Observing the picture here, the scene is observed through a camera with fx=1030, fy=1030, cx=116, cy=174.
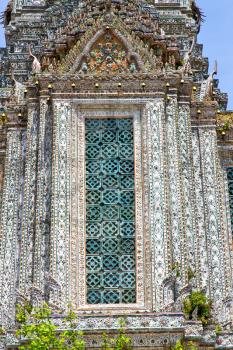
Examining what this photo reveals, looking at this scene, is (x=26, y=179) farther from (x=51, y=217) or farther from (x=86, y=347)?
(x=86, y=347)

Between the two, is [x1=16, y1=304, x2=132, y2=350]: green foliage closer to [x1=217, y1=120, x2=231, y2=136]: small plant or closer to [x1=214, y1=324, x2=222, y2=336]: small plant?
[x1=214, y1=324, x2=222, y2=336]: small plant

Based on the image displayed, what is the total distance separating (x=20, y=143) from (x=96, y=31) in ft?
11.6

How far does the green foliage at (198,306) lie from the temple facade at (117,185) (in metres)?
0.17

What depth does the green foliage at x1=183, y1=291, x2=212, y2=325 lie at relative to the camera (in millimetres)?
21859

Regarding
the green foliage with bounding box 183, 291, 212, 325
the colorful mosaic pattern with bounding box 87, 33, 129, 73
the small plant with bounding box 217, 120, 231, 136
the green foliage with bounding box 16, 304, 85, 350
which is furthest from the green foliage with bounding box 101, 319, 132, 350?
the colorful mosaic pattern with bounding box 87, 33, 129, 73

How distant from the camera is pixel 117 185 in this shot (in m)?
24.0

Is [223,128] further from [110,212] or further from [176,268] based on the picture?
[176,268]

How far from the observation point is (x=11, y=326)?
2242 centimetres

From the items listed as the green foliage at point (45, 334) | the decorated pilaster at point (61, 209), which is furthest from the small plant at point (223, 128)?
the green foliage at point (45, 334)

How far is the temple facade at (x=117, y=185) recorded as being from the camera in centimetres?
2227

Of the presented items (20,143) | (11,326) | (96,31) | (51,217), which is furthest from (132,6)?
(11,326)

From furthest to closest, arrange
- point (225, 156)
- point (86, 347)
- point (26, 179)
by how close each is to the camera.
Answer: point (225, 156), point (26, 179), point (86, 347)

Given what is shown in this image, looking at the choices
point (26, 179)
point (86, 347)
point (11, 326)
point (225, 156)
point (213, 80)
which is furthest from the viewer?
point (213, 80)

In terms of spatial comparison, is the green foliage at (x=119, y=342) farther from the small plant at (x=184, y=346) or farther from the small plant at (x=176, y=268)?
the small plant at (x=176, y=268)
